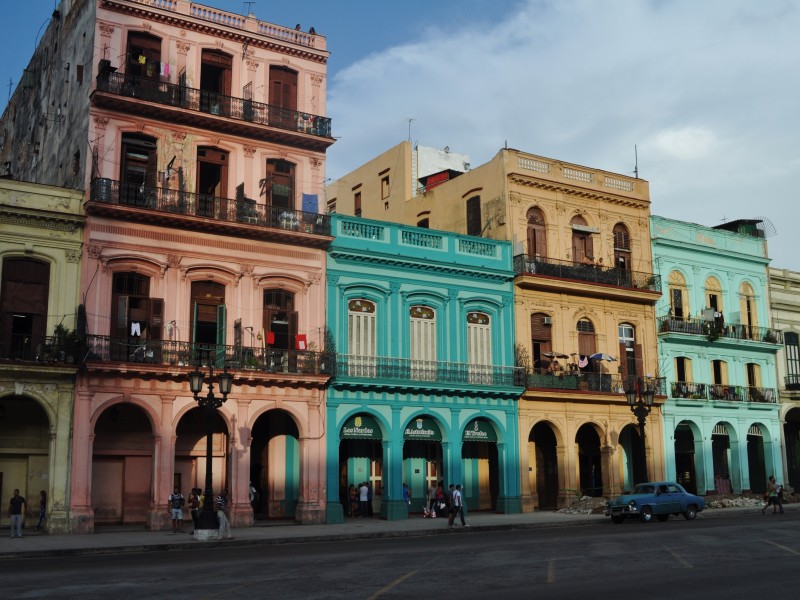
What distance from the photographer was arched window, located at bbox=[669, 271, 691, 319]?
43.2m

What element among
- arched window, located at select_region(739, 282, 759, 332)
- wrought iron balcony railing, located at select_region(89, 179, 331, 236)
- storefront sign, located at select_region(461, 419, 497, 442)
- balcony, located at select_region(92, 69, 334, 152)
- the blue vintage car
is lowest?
the blue vintage car

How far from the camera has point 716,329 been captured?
43.1 meters

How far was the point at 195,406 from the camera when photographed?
29.3 m

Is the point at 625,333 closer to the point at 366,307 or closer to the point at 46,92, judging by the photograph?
the point at 366,307

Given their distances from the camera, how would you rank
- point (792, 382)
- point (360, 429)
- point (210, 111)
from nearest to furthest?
1. point (210, 111)
2. point (360, 429)
3. point (792, 382)

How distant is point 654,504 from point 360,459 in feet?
35.5

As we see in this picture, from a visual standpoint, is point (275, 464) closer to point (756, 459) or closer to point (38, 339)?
point (38, 339)

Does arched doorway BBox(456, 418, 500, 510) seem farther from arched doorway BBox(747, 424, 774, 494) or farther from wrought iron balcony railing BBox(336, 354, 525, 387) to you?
arched doorway BBox(747, 424, 774, 494)

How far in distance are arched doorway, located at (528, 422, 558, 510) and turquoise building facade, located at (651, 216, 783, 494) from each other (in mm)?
5550

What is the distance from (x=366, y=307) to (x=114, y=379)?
981cm

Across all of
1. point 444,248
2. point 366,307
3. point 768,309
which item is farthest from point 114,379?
point 768,309

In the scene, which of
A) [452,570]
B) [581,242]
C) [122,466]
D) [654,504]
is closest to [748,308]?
[581,242]

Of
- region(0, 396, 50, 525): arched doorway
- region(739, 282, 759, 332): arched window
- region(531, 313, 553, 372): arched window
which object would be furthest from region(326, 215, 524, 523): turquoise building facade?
region(739, 282, 759, 332): arched window

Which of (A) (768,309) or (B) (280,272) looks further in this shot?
(A) (768,309)
